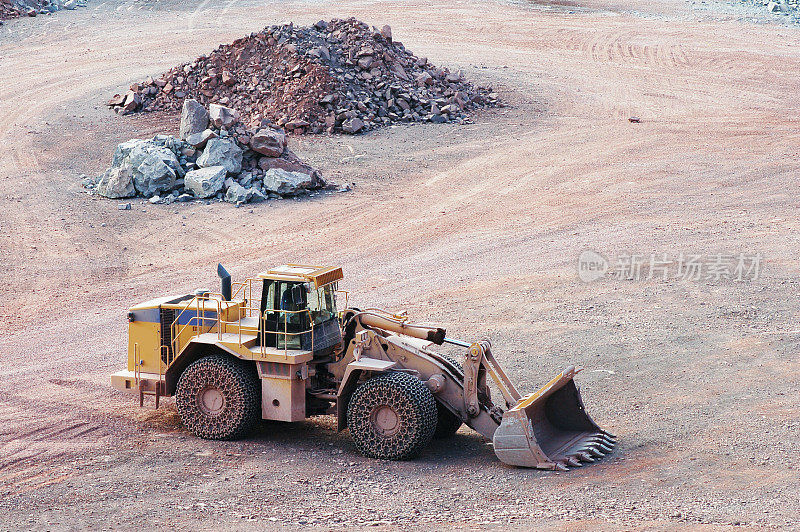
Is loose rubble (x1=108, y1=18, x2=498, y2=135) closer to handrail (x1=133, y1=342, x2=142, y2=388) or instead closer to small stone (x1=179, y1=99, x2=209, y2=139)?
small stone (x1=179, y1=99, x2=209, y2=139)

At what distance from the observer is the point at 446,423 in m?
11.8

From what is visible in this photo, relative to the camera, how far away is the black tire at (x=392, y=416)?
10.9 meters

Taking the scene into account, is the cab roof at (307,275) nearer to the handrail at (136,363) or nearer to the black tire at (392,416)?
the black tire at (392,416)

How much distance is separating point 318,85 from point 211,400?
1895 centimetres

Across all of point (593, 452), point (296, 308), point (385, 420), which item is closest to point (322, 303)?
point (296, 308)

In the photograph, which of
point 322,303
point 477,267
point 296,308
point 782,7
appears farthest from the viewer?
point 782,7

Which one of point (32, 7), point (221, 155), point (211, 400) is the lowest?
point (211, 400)

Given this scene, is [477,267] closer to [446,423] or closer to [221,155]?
[446,423]

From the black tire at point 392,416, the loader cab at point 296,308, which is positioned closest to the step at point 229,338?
the loader cab at point 296,308

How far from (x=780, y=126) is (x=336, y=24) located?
1445 centimetres

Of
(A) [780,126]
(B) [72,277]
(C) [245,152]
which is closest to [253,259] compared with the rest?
(B) [72,277]

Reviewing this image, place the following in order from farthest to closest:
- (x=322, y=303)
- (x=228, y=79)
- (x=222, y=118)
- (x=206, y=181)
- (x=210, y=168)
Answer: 1. (x=228, y=79)
2. (x=222, y=118)
3. (x=210, y=168)
4. (x=206, y=181)
5. (x=322, y=303)

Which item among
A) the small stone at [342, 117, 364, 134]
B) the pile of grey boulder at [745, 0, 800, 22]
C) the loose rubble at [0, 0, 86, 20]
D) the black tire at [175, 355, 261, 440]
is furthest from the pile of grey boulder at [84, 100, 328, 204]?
the pile of grey boulder at [745, 0, 800, 22]

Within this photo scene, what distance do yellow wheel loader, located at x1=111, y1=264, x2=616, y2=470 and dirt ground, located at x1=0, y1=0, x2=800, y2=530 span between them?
355 millimetres
